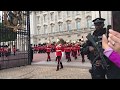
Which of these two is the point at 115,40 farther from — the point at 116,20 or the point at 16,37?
the point at 16,37

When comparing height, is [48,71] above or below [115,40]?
below

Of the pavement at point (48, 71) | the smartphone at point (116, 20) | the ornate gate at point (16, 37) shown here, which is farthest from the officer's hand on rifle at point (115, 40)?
the ornate gate at point (16, 37)

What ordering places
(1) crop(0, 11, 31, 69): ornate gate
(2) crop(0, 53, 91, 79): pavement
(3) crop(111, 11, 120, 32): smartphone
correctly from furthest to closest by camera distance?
(1) crop(0, 11, 31, 69): ornate gate
(2) crop(0, 53, 91, 79): pavement
(3) crop(111, 11, 120, 32): smartphone

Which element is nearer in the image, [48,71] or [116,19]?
[116,19]

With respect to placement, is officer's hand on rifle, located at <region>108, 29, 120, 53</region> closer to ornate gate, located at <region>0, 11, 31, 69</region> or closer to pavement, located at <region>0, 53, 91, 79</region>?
pavement, located at <region>0, 53, 91, 79</region>

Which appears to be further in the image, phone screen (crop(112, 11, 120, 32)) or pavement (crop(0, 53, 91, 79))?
pavement (crop(0, 53, 91, 79))

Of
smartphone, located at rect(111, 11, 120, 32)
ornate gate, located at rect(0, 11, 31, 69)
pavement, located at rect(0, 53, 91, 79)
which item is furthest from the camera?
ornate gate, located at rect(0, 11, 31, 69)

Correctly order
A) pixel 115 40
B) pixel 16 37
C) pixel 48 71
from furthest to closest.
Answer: pixel 16 37 < pixel 48 71 < pixel 115 40

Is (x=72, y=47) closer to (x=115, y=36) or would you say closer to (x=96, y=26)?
(x=96, y=26)

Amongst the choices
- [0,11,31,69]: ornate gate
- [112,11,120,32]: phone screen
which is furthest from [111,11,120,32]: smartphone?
[0,11,31,69]: ornate gate

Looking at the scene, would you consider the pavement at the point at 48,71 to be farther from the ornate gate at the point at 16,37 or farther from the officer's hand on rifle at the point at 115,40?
the officer's hand on rifle at the point at 115,40

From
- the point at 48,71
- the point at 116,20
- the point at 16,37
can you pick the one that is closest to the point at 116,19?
the point at 116,20

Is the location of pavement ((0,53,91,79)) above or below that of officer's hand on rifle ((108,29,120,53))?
below
